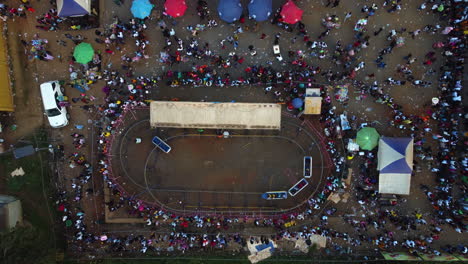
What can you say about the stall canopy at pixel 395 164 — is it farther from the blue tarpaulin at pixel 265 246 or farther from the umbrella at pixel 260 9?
the umbrella at pixel 260 9

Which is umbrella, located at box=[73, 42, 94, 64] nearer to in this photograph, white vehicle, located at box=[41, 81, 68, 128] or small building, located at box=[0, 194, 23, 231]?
white vehicle, located at box=[41, 81, 68, 128]

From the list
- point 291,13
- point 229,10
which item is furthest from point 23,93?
point 291,13

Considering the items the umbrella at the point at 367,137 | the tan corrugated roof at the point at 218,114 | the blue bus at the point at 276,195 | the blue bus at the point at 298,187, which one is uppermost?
the tan corrugated roof at the point at 218,114

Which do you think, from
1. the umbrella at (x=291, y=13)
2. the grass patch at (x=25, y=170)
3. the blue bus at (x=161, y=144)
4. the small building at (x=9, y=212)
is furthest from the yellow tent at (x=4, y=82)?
the umbrella at (x=291, y=13)

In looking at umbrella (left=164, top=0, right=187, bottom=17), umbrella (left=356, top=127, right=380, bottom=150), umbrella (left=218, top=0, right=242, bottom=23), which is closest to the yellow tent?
umbrella (left=164, top=0, right=187, bottom=17)

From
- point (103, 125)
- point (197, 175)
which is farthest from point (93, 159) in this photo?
point (197, 175)
